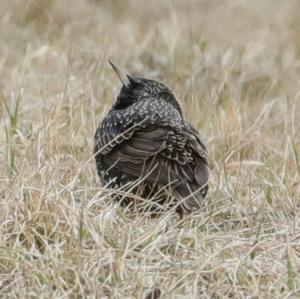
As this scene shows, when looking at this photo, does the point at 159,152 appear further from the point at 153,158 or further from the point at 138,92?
the point at 138,92

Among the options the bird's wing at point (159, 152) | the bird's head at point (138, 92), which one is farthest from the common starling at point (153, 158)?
the bird's head at point (138, 92)

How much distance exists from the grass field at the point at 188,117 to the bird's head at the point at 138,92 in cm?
32

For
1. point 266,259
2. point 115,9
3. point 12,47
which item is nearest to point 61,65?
point 12,47

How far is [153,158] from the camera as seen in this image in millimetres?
6297

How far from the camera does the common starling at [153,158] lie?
6195 millimetres

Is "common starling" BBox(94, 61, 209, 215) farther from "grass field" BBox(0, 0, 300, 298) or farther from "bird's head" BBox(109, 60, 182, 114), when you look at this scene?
"bird's head" BBox(109, 60, 182, 114)

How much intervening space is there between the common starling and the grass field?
121mm

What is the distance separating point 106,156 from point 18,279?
1.47m

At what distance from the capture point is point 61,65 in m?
8.81

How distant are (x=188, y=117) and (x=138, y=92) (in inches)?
39.9

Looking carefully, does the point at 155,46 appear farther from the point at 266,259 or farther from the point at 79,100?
the point at 266,259

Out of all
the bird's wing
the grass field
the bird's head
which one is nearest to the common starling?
the bird's wing

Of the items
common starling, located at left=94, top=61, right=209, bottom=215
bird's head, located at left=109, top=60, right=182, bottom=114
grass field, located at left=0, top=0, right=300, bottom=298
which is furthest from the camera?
bird's head, located at left=109, top=60, right=182, bottom=114

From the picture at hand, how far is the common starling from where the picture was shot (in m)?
6.20
